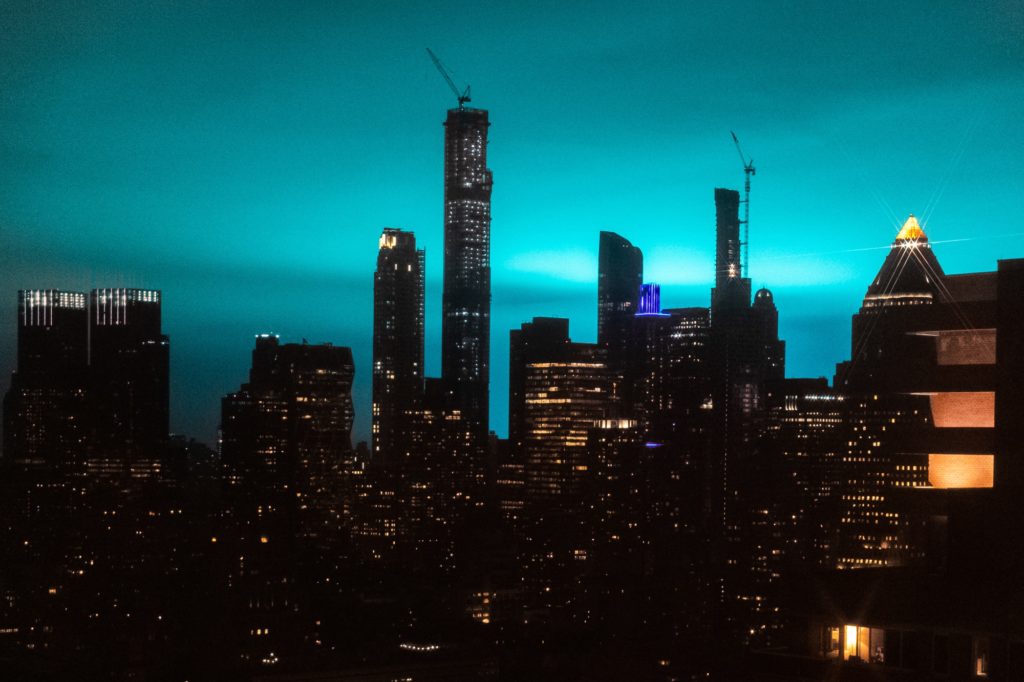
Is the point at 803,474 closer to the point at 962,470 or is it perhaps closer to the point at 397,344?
the point at 397,344

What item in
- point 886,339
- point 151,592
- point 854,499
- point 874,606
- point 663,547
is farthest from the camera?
point 663,547

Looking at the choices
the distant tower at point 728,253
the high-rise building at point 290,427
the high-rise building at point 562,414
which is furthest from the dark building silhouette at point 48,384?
the distant tower at point 728,253

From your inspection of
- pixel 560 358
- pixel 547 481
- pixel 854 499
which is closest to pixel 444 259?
pixel 560 358

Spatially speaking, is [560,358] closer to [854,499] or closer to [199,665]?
[854,499]

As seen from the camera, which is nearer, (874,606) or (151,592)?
(874,606)

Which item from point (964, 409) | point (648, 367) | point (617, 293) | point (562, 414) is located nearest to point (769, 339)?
point (648, 367)

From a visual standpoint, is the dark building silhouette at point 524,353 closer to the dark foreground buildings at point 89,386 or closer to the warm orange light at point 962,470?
the dark foreground buildings at point 89,386
